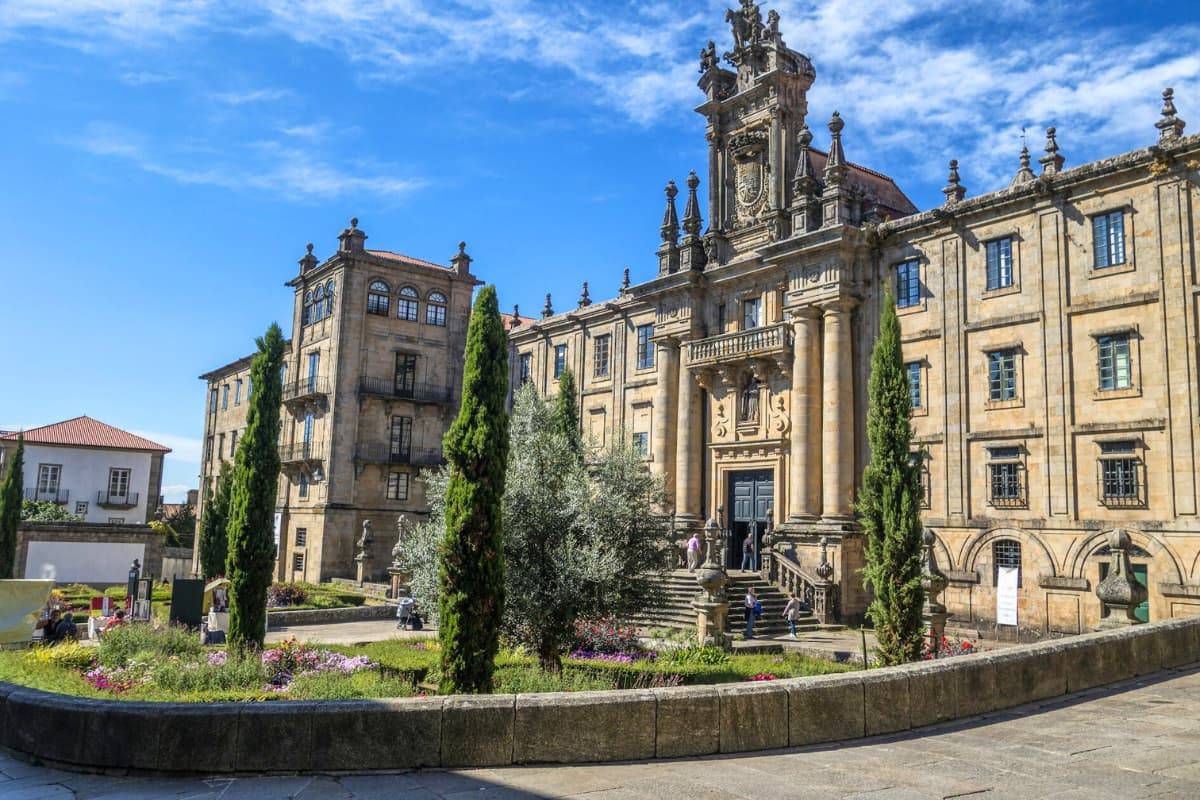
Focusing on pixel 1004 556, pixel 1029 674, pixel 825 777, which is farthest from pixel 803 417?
pixel 825 777

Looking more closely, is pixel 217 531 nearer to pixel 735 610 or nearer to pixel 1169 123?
pixel 735 610

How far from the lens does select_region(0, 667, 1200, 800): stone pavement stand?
22.2ft

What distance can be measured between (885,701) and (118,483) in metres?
59.6

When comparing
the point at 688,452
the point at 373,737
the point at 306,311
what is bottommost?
the point at 373,737

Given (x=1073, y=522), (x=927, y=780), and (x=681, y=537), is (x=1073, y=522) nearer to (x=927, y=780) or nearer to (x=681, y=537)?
(x=681, y=537)

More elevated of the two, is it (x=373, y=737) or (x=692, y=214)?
(x=692, y=214)

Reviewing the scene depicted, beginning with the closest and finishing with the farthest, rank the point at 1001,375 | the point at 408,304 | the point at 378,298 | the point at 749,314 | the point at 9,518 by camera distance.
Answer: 1. the point at 1001,375
2. the point at 749,314
3. the point at 9,518
4. the point at 378,298
5. the point at 408,304

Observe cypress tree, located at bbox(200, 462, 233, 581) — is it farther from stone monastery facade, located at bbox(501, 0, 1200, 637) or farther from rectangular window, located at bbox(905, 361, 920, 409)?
rectangular window, located at bbox(905, 361, 920, 409)

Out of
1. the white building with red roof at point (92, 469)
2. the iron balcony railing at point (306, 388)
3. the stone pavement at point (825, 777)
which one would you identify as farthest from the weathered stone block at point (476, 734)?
the white building with red roof at point (92, 469)

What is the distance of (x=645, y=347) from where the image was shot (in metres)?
36.1

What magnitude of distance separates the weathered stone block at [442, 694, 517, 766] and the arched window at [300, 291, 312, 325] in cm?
4235

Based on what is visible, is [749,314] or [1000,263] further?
[749,314]

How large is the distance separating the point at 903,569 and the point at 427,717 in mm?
11985

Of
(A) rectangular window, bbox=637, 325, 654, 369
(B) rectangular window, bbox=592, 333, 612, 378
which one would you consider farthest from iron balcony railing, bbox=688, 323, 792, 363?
(B) rectangular window, bbox=592, 333, 612, 378
